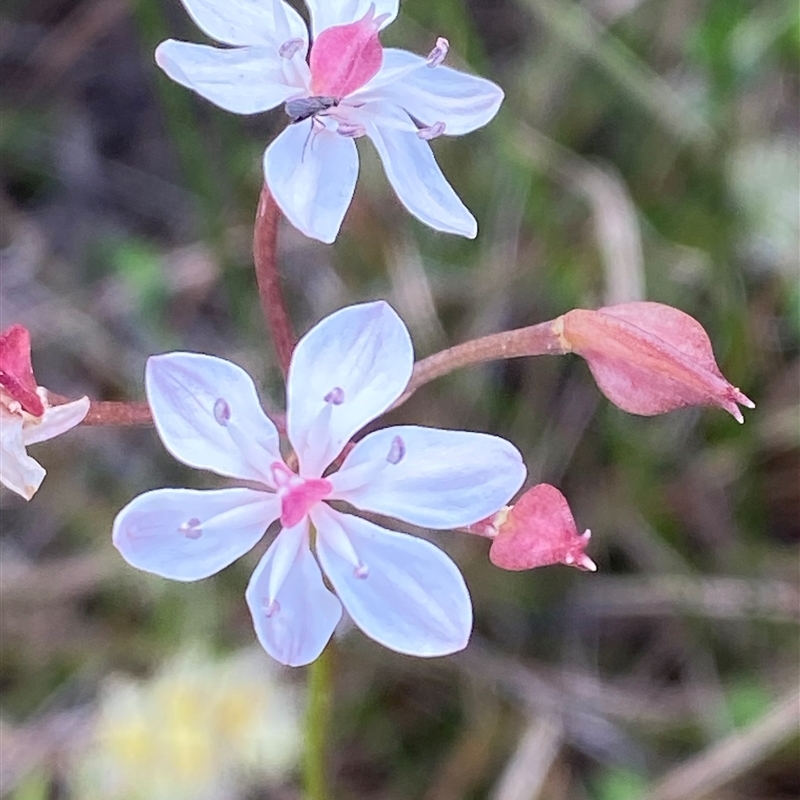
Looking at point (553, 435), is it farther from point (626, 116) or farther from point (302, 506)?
point (302, 506)

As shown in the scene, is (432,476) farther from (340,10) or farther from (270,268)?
(340,10)

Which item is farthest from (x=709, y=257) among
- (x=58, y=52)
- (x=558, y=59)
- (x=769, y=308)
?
(x=58, y=52)

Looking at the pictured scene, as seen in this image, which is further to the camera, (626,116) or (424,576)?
(626,116)

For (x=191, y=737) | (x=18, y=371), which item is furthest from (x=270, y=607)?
(x=191, y=737)

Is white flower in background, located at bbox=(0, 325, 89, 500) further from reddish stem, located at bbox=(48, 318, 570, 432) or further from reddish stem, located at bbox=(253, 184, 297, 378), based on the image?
reddish stem, located at bbox=(253, 184, 297, 378)

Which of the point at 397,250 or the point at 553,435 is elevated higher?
the point at 397,250

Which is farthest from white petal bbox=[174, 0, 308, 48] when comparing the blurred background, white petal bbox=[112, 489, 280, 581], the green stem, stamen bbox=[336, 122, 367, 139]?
the blurred background

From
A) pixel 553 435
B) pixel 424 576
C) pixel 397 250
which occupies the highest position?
pixel 424 576
